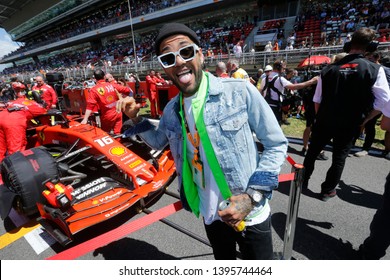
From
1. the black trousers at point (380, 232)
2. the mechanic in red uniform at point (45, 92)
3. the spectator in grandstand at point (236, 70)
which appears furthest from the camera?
the mechanic in red uniform at point (45, 92)

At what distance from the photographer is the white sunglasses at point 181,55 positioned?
119 centimetres

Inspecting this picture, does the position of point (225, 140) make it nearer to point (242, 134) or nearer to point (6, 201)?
point (242, 134)

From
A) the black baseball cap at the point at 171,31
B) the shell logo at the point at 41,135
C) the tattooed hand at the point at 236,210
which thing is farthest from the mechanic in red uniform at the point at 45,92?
the tattooed hand at the point at 236,210

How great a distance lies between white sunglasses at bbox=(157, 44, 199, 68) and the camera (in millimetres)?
1193

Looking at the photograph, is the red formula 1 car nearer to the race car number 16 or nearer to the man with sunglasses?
the race car number 16

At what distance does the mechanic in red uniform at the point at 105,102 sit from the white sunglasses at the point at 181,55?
353 centimetres

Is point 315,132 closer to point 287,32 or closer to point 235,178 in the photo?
point 235,178

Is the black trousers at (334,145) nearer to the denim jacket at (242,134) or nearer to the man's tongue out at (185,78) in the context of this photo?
the denim jacket at (242,134)

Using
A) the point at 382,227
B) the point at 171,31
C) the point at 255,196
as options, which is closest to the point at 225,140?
the point at 255,196

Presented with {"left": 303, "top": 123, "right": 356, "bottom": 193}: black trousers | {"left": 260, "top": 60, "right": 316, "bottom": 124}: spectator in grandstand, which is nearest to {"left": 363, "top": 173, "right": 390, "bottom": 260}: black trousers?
{"left": 303, "top": 123, "right": 356, "bottom": 193}: black trousers

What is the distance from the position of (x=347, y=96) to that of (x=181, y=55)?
2246 millimetres

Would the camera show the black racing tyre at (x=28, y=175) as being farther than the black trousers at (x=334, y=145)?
No

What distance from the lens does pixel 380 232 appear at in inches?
70.1

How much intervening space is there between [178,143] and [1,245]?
8.79 feet
